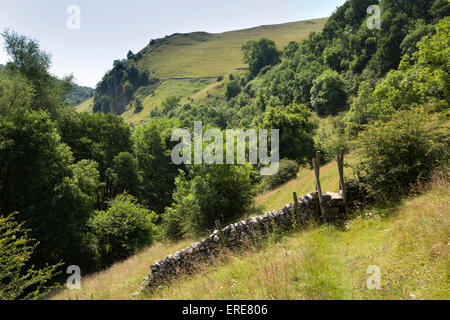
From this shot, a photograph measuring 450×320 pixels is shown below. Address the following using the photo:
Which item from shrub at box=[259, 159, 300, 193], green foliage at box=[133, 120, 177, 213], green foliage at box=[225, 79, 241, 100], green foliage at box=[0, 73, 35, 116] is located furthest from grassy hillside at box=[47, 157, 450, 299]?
green foliage at box=[225, 79, 241, 100]

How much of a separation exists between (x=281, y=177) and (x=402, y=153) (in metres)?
16.6

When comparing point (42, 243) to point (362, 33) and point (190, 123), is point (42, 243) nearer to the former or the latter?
point (190, 123)

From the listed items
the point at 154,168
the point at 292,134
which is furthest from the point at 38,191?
the point at 292,134

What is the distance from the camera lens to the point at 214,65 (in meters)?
174

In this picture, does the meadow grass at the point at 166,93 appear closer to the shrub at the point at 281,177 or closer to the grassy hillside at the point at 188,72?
the grassy hillside at the point at 188,72

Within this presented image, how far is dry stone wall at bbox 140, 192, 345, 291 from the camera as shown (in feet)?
34.6

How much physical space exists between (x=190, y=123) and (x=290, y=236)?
2224 inches

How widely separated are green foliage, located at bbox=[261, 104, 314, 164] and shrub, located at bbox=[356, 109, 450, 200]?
2474 cm

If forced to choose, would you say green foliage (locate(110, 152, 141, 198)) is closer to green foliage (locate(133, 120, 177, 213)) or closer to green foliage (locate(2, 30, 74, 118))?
green foliage (locate(133, 120, 177, 213))

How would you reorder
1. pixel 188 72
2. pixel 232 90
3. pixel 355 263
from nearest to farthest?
pixel 355 263 < pixel 232 90 < pixel 188 72

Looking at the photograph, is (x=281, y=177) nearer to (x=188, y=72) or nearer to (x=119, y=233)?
(x=119, y=233)

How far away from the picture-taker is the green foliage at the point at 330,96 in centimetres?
6688

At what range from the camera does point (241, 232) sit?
10812mm

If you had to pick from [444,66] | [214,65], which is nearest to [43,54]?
[444,66]
